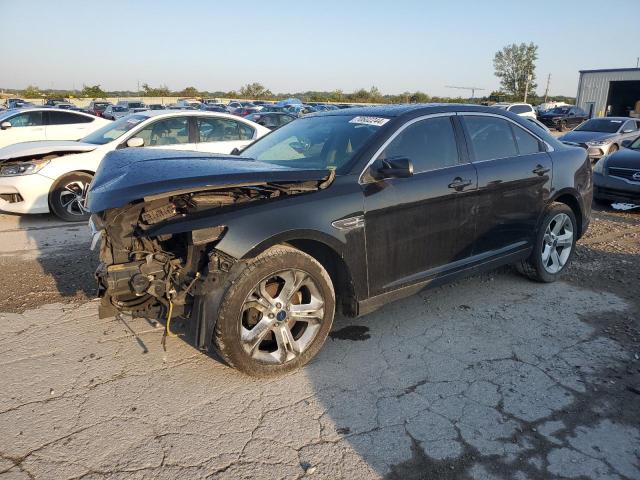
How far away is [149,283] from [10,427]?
1.07 metres

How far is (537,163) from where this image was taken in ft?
15.2

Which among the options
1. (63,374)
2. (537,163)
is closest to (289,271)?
(63,374)

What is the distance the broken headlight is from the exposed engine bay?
4.88 m

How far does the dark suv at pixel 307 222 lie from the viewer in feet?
9.66

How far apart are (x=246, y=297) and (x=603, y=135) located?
1527cm

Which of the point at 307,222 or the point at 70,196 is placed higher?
the point at 307,222

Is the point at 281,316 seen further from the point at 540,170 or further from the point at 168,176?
the point at 540,170

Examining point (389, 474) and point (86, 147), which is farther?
point (86, 147)

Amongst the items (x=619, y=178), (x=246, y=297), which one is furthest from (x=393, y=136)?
(x=619, y=178)

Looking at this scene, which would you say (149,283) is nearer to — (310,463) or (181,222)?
(181,222)

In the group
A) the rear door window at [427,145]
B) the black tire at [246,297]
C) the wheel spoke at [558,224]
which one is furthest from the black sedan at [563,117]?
the black tire at [246,297]

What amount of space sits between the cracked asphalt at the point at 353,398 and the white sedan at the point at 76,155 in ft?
10.1

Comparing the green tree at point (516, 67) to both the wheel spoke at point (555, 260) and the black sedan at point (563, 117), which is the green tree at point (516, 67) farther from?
the wheel spoke at point (555, 260)

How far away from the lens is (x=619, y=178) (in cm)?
861
